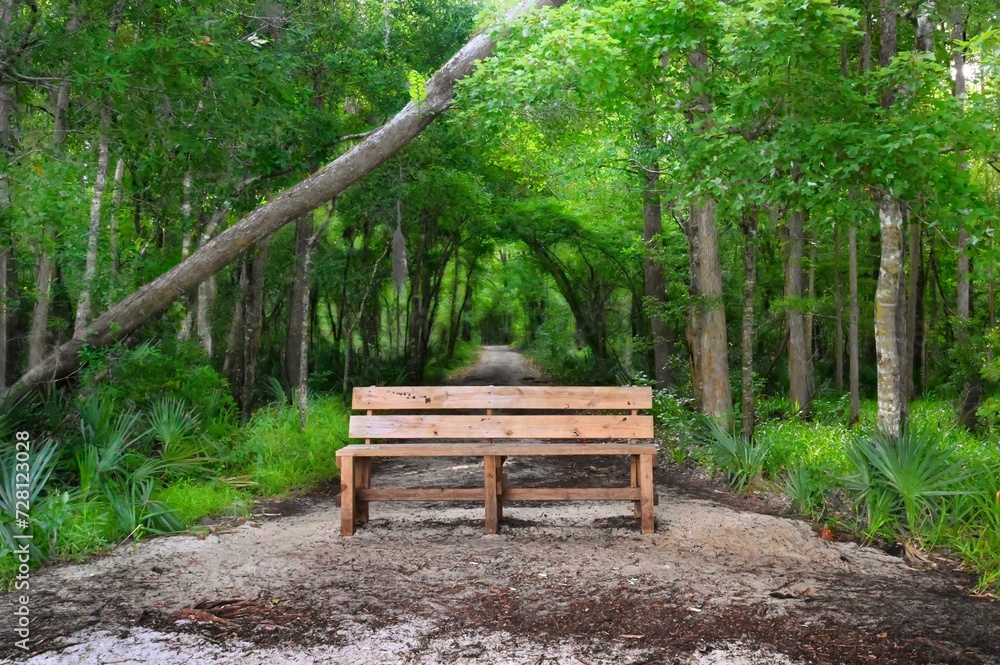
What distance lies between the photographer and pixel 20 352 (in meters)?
11.2

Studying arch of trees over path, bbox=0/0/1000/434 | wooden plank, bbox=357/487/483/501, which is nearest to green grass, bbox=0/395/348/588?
arch of trees over path, bbox=0/0/1000/434

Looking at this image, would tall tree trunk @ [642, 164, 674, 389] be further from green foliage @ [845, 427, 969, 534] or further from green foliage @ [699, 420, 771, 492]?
green foliage @ [845, 427, 969, 534]

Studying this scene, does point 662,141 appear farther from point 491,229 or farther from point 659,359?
point 491,229

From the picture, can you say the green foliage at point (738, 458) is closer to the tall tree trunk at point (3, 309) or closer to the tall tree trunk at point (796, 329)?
the tall tree trunk at point (796, 329)

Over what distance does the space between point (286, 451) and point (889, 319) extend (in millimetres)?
6281

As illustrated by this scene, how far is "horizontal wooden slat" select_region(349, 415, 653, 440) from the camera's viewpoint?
5906mm

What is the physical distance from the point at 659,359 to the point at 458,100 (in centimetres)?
662

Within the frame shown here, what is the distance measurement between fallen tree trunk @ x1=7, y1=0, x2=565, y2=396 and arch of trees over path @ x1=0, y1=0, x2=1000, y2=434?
37 mm

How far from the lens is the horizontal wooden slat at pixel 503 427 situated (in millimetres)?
5906

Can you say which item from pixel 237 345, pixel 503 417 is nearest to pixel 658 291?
pixel 237 345

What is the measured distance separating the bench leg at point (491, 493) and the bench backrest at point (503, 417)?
26cm

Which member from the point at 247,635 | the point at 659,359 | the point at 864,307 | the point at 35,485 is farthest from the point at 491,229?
the point at 247,635

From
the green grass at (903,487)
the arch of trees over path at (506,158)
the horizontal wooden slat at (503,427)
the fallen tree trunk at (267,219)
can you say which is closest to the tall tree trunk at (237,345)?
the arch of trees over path at (506,158)

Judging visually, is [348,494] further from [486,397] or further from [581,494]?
[581,494]
